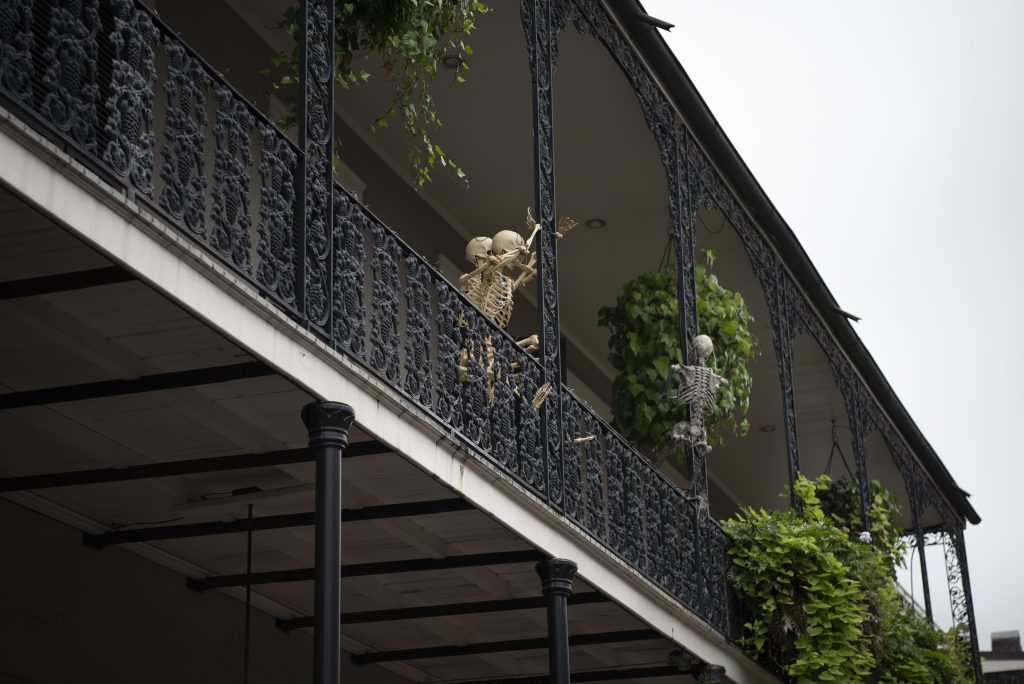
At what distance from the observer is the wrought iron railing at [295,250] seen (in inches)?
208

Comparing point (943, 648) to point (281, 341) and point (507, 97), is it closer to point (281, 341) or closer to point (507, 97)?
point (507, 97)

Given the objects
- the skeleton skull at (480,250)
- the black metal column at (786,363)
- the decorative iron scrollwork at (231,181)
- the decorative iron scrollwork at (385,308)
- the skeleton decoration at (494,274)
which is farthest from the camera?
the black metal column at (786,363)

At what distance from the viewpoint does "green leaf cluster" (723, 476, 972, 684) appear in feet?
36.3

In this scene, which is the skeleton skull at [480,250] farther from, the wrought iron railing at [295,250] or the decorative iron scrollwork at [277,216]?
the decorative iron scrollwork at [277,216]

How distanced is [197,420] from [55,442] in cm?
74

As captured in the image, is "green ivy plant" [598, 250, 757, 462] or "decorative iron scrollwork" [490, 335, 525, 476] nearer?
"decorative iron scrollwork" [490, 335, 525, 476]

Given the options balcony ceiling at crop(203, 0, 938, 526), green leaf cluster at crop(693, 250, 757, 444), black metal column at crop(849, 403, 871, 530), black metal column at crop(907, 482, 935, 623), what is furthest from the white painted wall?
black metal column at crop(907, 482, 935, 623)

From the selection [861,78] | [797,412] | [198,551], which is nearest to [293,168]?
[198,551]

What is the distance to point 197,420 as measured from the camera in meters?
6.75

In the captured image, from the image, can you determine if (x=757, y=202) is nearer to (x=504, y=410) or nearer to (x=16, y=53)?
(x=504, y=410)

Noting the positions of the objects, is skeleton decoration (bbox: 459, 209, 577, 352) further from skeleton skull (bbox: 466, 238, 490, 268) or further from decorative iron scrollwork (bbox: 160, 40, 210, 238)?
decorative iron scrollwork (bbox: 160, 40, 210, 238)

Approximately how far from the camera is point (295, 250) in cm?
636

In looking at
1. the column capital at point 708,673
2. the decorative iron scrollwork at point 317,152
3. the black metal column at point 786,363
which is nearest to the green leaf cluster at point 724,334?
the black metal column at point 786,363

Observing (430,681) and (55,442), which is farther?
(430,681)
